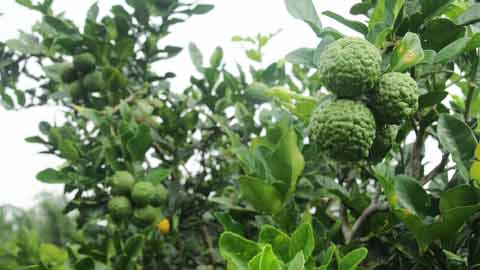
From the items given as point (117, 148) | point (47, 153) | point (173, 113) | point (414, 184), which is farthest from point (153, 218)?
point (414, 184)

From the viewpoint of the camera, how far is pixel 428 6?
1.12m

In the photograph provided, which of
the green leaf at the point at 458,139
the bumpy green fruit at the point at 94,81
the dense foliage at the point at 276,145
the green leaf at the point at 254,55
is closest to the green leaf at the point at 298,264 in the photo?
the dense foliage at the point at 276,145

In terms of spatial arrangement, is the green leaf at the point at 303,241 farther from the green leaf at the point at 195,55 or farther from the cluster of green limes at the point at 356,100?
the green leaf at the point at 195,55

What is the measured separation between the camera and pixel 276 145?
1292mm

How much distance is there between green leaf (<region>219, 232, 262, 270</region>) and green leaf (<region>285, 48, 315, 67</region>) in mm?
407

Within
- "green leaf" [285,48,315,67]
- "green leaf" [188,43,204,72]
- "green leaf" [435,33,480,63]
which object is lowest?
"green leaf" [435,33,480,63]

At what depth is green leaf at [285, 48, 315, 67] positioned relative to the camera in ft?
3.90

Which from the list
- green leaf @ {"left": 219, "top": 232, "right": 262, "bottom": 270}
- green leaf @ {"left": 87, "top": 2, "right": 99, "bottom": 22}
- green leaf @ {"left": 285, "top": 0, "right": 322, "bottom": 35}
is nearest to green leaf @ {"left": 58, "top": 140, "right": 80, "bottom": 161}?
Result: green leaf @ {"left": 87, "top": 2, "right": 99, "bottom": 22}

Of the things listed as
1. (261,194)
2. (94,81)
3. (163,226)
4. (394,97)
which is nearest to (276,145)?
(261,194)

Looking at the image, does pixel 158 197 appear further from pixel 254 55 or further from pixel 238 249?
pixel 254 55

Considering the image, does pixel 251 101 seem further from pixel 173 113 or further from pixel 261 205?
pixel 261 205

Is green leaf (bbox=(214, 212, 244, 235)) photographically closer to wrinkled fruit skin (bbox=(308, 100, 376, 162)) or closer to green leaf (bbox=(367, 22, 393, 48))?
wrinkled fruit skin (bbox=(308, 100, 376, 162))

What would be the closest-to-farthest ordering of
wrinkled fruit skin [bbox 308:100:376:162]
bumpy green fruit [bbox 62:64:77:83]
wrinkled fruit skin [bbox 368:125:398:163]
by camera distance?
wrinkled fruit skin [bbox 308:100:376:162]
wrinkled fruit skin [bbox 368:125:398:163]
bumpy green fruit [bbox 62:64:77:83]

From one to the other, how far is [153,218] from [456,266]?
850 millimetres
